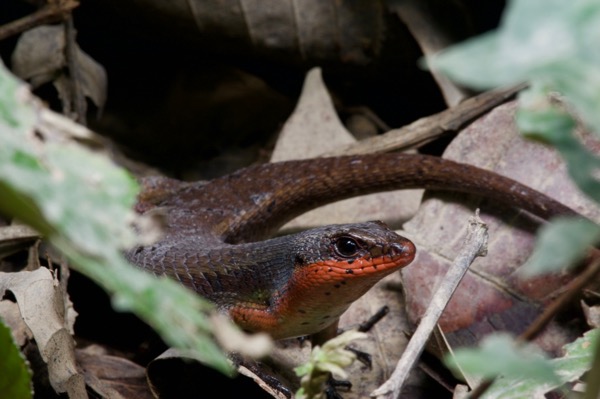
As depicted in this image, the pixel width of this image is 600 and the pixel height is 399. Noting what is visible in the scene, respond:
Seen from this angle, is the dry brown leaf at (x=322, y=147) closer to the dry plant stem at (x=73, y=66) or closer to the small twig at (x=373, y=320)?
the small twig at (x=373, y=320)

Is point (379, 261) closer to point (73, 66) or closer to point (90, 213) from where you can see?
point (90, 213)

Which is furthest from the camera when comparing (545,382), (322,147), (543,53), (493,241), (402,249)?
(322,147)

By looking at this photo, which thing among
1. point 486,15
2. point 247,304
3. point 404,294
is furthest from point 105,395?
point 486,15

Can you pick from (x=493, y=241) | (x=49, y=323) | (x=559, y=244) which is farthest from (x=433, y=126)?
(x=559, y=244)

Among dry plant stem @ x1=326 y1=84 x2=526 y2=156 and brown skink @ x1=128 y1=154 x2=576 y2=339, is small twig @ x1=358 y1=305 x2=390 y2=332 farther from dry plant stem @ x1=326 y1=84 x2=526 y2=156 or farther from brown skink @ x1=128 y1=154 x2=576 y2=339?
dry plant stem @ x1=326 y1=84 x2=526 y2=156

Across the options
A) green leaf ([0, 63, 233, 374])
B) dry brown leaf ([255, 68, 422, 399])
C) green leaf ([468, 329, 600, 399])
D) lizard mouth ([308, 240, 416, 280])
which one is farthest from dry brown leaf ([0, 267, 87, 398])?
green leaf ([0, 63, 233, 374])

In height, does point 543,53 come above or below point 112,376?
above
